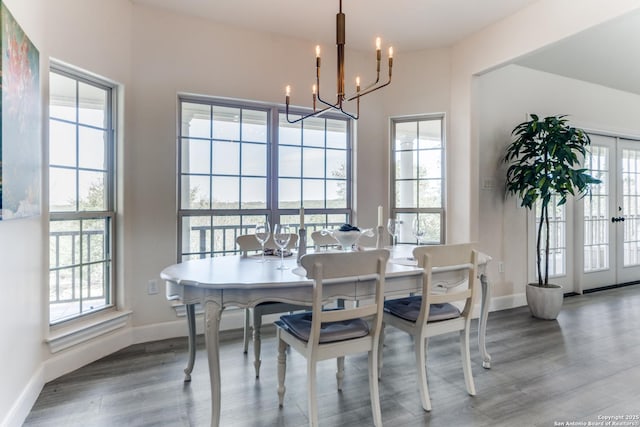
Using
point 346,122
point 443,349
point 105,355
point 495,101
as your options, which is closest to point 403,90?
point 346,122

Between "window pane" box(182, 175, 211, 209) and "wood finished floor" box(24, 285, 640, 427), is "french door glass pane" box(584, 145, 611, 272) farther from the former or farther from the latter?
"window pane" box(182, 175, 211, 209)

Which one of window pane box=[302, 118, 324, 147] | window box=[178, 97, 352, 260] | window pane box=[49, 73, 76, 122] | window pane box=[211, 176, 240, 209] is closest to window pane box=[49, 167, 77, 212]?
window pane box=[49, 73, 76, 122]

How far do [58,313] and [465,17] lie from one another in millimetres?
4152

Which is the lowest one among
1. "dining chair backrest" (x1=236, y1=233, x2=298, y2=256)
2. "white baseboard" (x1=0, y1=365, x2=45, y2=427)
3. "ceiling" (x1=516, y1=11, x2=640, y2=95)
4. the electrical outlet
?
"white baseboard" (x1=0, y1=365, x2=45, y2=427)

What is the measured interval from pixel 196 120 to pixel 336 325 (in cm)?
237

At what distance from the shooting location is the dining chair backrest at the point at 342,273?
5.54 ft

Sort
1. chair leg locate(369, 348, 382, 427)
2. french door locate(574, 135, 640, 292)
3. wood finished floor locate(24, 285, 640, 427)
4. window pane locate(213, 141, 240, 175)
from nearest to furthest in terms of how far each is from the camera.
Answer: chair leg locate(369, 348, 382, 427) < wood finished floor locate(24, 285, 640, 427) < window pane locate(213, 141, 240, 175) < french door locate(574, 135, 640, 292)

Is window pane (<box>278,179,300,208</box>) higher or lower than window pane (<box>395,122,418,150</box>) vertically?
lower

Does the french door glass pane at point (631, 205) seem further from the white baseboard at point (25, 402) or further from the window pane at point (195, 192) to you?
the white baseboard at point (25, 402)

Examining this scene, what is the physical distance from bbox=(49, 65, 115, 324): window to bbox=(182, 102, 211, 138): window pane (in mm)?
594

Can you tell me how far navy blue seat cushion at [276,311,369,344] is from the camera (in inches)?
72.1

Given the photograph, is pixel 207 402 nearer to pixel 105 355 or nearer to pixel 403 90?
pixel 105 355

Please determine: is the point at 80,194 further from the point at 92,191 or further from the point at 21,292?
the point at 21,292

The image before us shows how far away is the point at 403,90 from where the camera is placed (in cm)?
394
